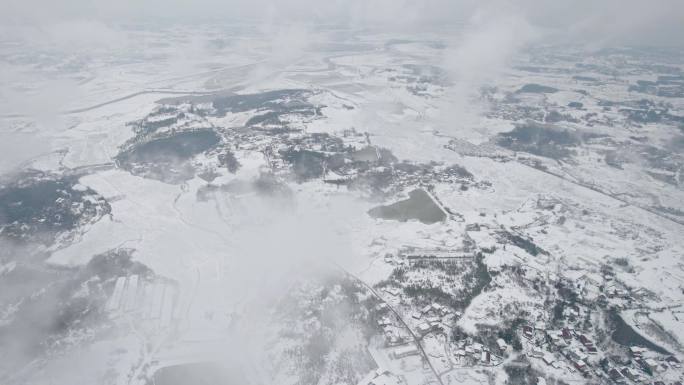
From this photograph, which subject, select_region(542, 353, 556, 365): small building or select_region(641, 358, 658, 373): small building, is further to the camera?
select_region(542, 353, 556, 365): small building

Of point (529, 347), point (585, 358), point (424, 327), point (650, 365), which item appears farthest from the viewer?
point (424, 327)

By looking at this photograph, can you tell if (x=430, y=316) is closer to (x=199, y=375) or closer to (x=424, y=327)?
(x=424, y=327)

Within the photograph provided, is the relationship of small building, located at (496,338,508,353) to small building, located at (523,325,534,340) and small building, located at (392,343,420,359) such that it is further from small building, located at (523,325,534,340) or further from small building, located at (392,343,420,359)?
small building, located at (392,343,420,359)

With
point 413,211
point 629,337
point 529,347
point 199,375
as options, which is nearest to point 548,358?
point 529,347

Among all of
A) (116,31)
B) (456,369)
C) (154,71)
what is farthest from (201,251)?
(116,31)

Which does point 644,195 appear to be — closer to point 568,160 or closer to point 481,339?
point 568,160

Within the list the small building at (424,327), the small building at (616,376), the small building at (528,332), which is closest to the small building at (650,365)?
the small building at (616,376)

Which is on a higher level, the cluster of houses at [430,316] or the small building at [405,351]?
the cluster of houses at [430,316]

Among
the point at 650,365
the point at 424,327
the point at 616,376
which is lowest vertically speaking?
the point at 424,327

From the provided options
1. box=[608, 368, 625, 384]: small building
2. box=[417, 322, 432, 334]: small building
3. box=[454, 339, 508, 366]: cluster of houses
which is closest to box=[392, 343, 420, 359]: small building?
box=[417, 322, 432, 334]: small building

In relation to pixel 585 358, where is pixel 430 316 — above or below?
below

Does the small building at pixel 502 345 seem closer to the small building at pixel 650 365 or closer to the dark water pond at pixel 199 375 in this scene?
the small building at pixel 650 365

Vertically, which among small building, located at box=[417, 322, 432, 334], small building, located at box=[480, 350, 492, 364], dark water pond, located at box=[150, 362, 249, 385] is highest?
small building, located at box=[480, 350, 492, 364]
